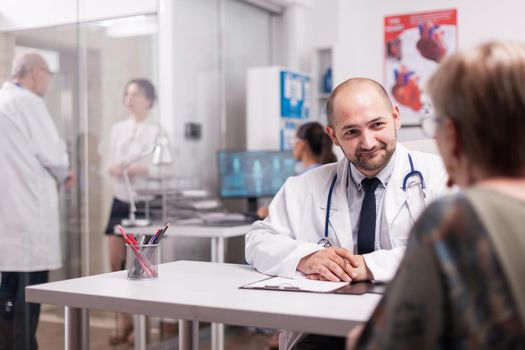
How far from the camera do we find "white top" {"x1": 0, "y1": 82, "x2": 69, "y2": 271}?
10.5 ft

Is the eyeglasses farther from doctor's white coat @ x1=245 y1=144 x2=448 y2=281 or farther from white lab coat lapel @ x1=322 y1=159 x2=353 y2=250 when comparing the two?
white lab coat lapel @ x1=322 y1=159 x2=353 y2=250

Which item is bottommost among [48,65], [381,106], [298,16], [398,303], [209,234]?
[209,234]

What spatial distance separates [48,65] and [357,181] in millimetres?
1972

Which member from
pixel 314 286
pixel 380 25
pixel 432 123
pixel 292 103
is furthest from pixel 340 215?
pixel 380 25

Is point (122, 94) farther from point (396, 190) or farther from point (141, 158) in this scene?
point (396, 190)

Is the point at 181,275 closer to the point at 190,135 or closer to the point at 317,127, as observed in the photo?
the point at 317,127

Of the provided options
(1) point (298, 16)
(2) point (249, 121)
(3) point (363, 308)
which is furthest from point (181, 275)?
(1) point (298, 16)

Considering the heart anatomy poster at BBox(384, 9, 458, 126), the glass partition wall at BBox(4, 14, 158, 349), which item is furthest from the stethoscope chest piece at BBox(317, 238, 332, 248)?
the heart anatomy poster at BBox(384, 9, 458, 126)

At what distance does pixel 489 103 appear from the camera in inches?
36.7

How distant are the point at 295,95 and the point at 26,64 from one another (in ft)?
8.79

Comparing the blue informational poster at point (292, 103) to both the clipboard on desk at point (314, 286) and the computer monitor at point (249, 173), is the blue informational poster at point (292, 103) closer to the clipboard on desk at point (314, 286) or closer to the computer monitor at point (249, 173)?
the computer monitor at point (249, 173)

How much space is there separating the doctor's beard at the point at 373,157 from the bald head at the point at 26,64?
188cm

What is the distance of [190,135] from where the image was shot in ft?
16.6

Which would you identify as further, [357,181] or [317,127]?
[317,127]
